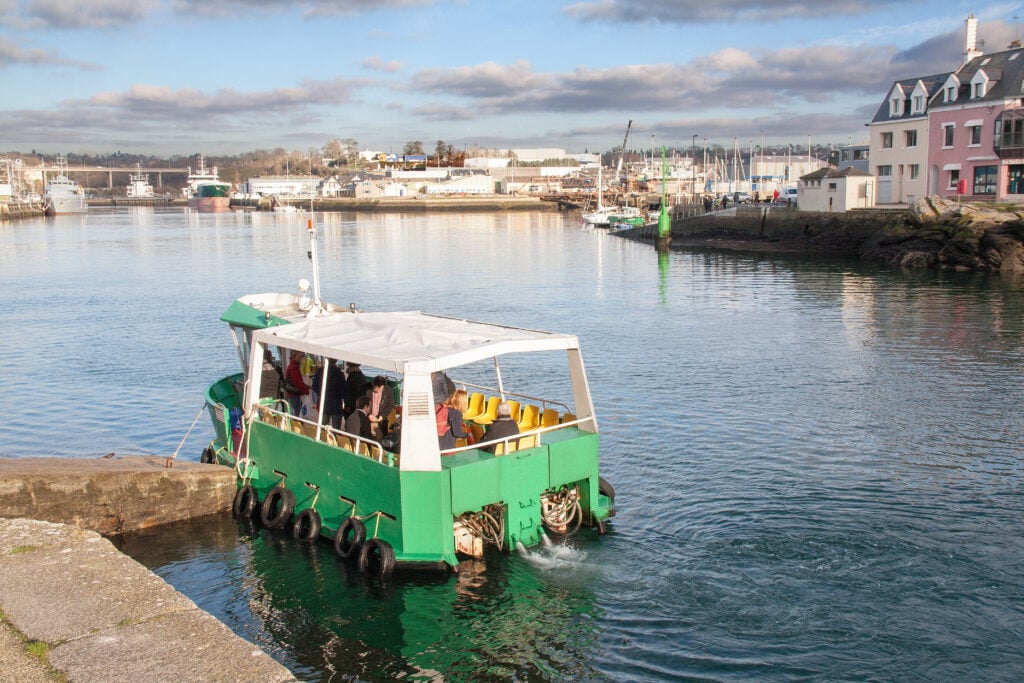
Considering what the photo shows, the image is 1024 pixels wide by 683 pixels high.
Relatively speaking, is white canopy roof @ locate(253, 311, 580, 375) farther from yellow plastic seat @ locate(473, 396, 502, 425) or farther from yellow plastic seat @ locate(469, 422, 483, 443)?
yellow plastic seat @ locate(469, 422, 483, 443)

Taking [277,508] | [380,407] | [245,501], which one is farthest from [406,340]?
[245,501]

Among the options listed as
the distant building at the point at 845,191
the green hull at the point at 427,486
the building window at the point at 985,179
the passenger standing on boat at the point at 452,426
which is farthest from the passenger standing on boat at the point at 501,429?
the distant building at the point at 845,191

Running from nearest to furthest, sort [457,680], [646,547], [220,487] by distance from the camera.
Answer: [457,680] → [646,547] → [220,487]

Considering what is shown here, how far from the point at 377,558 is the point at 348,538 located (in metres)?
0.81

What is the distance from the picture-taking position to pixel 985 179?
205 feet

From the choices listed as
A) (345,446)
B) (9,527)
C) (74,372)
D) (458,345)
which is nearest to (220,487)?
(345,446)

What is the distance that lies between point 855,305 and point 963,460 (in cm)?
2524

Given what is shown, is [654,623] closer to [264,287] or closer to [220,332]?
[220,332]

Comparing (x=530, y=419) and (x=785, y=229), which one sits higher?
(x=785, y=229)

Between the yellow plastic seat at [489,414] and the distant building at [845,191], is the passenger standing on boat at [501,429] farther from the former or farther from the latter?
the distant building at [845,191]

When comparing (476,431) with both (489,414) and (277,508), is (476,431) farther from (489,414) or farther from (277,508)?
(277,508)

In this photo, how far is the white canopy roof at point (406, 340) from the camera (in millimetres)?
13062

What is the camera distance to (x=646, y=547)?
47.6 feet

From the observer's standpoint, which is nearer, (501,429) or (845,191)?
(501,429)
